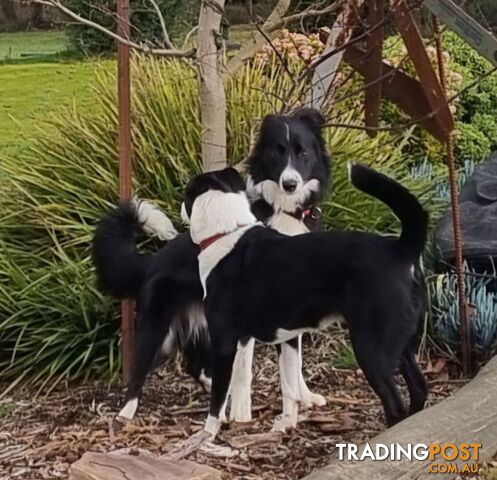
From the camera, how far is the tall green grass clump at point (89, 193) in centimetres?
575

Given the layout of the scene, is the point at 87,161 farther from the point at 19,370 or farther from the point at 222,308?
the point at 222,308

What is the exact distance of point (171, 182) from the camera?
20.8ft

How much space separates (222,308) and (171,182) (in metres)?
2.17

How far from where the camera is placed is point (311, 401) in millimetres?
4902

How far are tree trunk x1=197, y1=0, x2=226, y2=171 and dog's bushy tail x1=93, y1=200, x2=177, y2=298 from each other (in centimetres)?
60

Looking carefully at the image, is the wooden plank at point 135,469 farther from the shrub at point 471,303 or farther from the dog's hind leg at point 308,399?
the shrub at point 471,303

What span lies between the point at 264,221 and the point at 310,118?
510 millimetres

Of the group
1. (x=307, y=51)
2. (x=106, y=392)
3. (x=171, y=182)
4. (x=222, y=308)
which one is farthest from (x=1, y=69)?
(x=222, y=308)

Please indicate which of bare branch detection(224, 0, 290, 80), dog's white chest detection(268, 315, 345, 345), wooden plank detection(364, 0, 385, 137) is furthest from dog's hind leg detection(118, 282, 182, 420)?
wooden plank detection(364, 0, 385, 137)

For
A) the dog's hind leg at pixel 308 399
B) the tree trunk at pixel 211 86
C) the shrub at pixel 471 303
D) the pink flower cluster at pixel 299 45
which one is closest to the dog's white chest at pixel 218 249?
the dog's hind leg at pixel 308 399

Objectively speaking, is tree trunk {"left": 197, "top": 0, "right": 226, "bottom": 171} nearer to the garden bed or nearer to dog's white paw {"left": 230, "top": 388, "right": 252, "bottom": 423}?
the garden bed

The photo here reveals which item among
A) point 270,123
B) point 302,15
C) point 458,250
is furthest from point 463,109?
point 270,123

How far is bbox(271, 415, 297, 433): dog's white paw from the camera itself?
4.53m

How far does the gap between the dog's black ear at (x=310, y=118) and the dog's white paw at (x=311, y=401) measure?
124 cm
